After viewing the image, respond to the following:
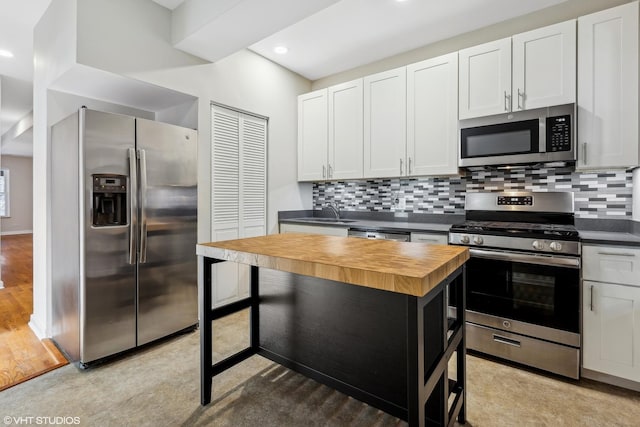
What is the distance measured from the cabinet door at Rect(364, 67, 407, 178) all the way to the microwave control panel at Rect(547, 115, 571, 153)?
46.0 inches

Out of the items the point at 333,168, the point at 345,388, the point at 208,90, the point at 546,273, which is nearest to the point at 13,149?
the point at 208,90

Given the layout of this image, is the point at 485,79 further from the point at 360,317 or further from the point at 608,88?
the point at 360,317

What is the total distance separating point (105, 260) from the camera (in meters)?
2.26

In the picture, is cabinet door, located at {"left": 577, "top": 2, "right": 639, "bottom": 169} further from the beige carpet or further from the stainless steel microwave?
the beige carpet

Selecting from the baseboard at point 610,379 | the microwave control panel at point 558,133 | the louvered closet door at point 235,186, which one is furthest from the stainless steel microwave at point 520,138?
the louvered closet door at point 235,186

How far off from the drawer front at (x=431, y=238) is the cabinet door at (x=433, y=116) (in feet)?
2.05

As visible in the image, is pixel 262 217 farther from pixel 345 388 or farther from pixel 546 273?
pixel 546 273

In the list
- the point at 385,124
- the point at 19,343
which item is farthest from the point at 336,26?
the point at 19,343

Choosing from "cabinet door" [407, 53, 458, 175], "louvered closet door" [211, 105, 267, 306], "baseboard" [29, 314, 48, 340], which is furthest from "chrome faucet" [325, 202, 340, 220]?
"baseboard" [29, 314, 48, 340]

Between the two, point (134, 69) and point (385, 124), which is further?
point (385, 124)

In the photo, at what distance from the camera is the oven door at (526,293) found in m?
2.06

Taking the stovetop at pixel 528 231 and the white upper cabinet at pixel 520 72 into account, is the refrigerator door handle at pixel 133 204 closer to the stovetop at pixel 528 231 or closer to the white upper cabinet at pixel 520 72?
the stovetop at pixel 528 231

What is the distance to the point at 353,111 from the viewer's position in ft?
11.4

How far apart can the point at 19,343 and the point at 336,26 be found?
386cm
